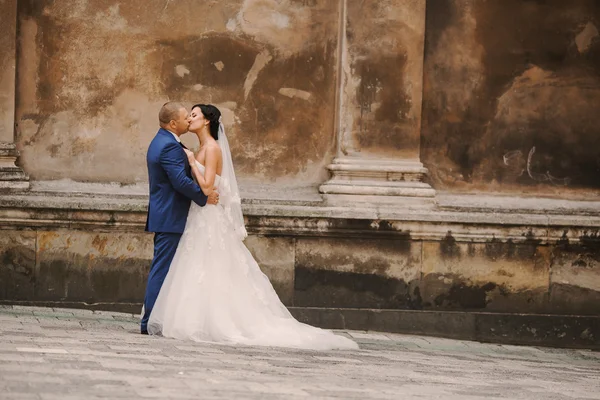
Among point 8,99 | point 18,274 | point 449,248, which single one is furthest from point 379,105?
point 18,274

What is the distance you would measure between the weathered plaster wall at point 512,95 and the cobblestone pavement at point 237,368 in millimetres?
1906

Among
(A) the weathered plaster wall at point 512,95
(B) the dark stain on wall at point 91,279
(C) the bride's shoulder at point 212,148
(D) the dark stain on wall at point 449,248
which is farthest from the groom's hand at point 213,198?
(A) the weathered plaster wall at point 512,95

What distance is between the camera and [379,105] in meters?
11.6

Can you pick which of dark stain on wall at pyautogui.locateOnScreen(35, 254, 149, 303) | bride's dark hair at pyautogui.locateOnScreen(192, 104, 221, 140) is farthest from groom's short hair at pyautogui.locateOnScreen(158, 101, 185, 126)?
dark stain on wall at pyautogui.locateOnScreen(35, 254, 149, 303)

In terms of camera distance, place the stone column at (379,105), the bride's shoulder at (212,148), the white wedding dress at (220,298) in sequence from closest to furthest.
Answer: the white wedding dress at (220,298) → the bride's shoulder at (212,148) → the stone column at (379,105)

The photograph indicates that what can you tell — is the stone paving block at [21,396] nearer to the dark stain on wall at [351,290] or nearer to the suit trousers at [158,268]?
the suit trousers at [158,268]

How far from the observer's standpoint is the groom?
9469 millimetres

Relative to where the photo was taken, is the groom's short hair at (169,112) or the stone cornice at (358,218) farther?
the stone cornice at (358,218)

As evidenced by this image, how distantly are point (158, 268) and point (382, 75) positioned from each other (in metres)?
3.16

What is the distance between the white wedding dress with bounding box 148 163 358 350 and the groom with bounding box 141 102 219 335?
0.29 ft

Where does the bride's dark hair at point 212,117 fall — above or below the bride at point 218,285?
above

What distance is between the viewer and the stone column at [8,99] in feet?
36.6

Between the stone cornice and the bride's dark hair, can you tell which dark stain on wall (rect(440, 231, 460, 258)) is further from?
→ the bride's dark hair

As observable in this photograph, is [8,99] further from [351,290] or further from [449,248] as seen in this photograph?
[449,248]
